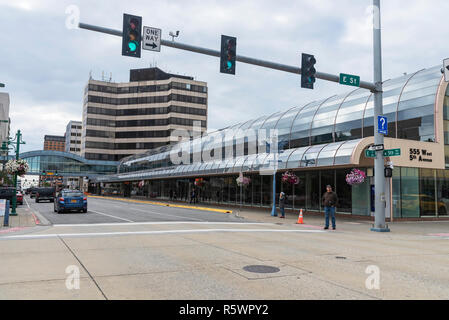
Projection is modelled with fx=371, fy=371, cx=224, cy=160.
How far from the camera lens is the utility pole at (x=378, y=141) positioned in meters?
16.1

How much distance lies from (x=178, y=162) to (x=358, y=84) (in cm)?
3298

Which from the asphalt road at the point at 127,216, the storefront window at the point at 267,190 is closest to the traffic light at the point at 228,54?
the asphalt road at the point at 127,216

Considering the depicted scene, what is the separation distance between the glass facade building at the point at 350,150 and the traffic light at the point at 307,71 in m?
5.46

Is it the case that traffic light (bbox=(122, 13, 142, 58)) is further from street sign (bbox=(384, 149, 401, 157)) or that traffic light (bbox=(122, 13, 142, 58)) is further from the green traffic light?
street sign (bbox=(384, 149, 401, 157))

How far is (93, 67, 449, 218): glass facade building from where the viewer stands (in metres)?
21.6

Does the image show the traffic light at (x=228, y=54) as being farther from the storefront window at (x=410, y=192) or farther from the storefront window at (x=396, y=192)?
the storefront window at (x=410, y=192)

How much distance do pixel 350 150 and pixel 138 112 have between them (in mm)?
91283

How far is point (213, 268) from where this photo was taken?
7008 millimetres

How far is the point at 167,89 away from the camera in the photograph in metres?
102

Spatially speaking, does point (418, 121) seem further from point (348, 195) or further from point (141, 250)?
point (141, 250)

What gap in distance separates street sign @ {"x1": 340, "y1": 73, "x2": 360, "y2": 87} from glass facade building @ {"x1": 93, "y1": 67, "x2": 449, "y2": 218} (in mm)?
3624

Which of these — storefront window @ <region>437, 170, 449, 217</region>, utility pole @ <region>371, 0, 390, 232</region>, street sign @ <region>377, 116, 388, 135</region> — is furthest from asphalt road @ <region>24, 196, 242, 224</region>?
storefront window @ <region>437, 170, 449, 217</region>

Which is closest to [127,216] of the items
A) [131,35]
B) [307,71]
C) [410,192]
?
[131,35]

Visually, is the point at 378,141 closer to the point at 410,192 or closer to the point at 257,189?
the point at 410,192
